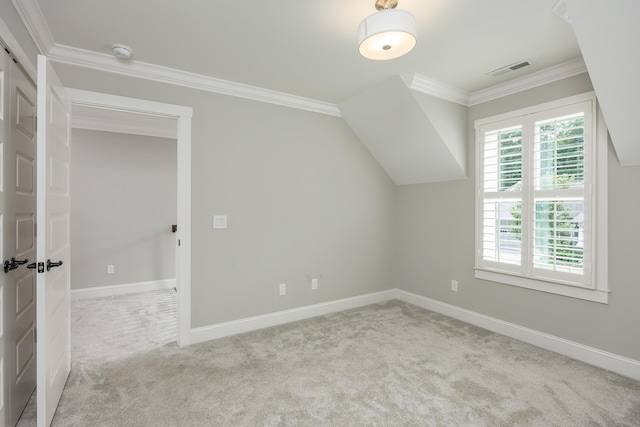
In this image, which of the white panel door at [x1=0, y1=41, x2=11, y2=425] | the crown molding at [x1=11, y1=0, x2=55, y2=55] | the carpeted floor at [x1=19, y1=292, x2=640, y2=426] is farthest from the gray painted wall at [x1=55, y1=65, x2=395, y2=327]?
the white panel door at [x1=0, y1=41, x2=11, y2=425]

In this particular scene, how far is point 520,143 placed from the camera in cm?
310

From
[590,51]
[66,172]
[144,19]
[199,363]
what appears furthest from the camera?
[199,363]

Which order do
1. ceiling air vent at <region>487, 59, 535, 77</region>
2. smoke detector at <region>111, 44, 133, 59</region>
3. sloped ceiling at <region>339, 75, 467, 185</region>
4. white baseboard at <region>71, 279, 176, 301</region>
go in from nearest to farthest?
1. smoke detector at <region>111, 44, 133, 59</region>
2. ceiling air vent at <region>487, 59, 535, 77</region>
3. sloped ceiling at <region>339, 75, 467, 185</region>
4. white baseboard at <region>71, 279, 176, 301</region>

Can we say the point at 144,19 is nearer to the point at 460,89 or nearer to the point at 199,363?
the point at 199,363

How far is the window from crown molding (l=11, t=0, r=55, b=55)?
377cm

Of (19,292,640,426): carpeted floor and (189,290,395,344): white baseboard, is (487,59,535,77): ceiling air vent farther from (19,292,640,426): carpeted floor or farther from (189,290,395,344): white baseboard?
(189,290,395,344): white baseboard

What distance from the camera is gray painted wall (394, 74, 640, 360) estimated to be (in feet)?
8.11

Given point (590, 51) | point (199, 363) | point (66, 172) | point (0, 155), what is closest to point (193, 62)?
point (66, 172)

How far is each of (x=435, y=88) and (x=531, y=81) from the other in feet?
2.73

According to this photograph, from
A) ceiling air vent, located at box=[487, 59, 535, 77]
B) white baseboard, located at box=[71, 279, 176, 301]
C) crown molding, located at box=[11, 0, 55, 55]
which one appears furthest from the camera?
white baseboard, located at box=[71, 279, 176, 301]

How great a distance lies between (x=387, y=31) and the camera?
1774mm

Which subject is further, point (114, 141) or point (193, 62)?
point (114, 141)

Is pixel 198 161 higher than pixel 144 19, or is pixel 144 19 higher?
pixel 144 19

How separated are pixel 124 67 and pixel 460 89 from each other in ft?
10.4
